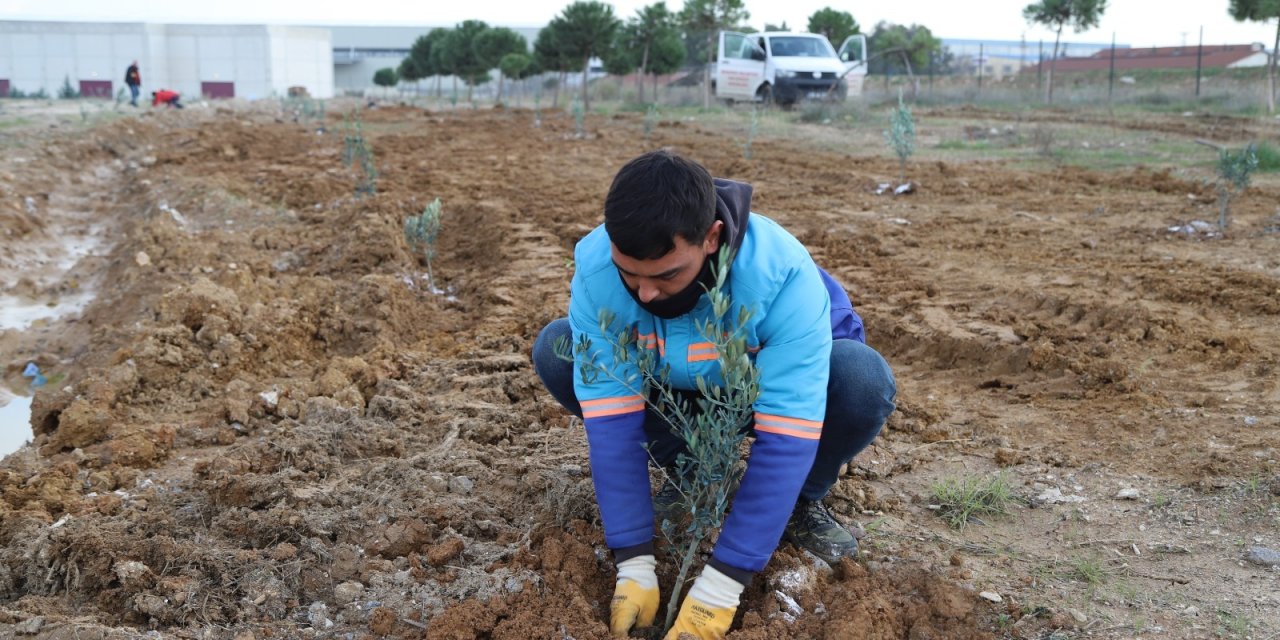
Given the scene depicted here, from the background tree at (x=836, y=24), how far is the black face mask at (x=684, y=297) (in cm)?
2806

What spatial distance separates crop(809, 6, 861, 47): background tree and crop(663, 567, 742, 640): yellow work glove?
92.7 feet

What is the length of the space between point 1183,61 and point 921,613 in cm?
4010

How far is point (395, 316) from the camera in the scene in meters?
5.20

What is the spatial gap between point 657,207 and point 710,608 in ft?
3.08

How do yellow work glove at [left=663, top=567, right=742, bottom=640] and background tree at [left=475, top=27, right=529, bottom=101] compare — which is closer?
yellow work glove at [left=663, top=567, right=742, bottom=640]

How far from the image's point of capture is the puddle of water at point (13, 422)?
172 inches

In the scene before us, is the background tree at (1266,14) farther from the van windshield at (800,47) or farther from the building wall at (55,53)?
the building wall at (55,53)

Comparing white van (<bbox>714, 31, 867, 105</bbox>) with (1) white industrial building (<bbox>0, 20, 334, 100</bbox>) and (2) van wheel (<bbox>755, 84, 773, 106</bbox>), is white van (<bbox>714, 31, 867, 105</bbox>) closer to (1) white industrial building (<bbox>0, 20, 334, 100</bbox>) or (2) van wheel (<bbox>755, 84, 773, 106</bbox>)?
(2) van wheel (<bbox>755, 84, 773, 106</bbox>)

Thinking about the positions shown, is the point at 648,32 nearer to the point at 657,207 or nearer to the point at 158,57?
the point at 657,207

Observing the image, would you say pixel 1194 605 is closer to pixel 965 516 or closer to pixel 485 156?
pixel 965 516

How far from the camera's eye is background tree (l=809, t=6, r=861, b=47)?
2864 centimetres

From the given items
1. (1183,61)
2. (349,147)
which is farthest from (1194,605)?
(1183,61)

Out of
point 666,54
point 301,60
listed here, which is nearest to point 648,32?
point 666,54

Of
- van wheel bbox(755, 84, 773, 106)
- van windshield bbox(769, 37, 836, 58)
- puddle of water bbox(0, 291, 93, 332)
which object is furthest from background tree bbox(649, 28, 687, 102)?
puddle of water bbox(0, 291, 93, 332)
